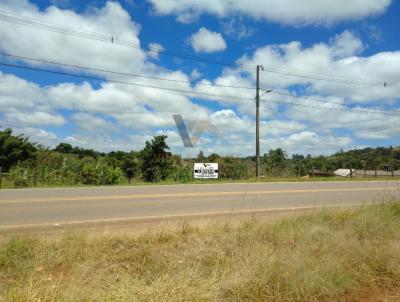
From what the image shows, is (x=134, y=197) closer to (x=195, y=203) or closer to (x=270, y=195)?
(x=195, y=203)

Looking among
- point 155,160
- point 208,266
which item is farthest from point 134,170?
point 208,266

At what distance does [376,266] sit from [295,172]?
31856mm

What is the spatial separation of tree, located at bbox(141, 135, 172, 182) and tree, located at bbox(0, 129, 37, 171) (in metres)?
23.3

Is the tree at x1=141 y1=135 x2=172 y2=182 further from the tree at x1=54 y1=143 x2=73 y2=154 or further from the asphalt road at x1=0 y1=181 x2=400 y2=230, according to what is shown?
the tree at x1=54 y1=143 x2=73 y2=154

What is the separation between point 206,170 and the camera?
2914cm

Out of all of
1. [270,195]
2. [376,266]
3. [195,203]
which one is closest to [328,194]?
[270,195]

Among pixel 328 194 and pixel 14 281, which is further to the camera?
pixel 328 194

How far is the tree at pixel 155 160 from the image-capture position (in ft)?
93.6

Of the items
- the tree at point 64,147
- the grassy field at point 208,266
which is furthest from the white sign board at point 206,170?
the tree at point 64,147

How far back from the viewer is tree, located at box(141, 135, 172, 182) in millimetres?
28516

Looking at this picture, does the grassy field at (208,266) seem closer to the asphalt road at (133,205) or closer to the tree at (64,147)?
the asphalt road at (133,205)

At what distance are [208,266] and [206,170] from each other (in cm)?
2356

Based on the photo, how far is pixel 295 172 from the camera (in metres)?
37.1

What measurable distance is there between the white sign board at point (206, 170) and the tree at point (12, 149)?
2605 centimetres
